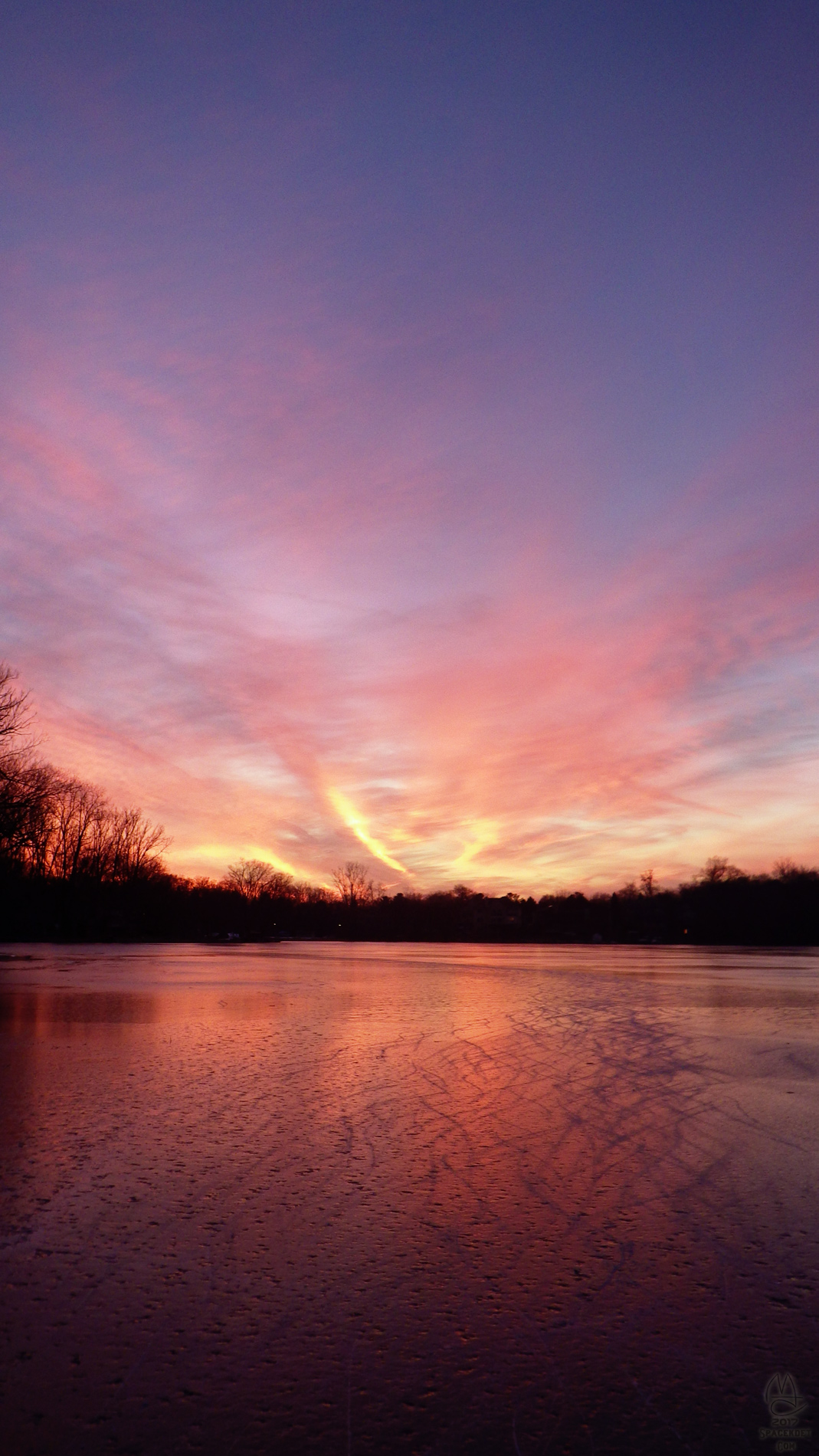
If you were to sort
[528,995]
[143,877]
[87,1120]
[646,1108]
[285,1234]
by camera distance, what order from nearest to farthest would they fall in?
1. [285,1234]
2. [87,1120]
3. [646,1108]
4. [528,995]
5. [143,877]

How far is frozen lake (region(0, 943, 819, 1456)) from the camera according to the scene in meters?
2.94

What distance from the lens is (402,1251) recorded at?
435 centimetres

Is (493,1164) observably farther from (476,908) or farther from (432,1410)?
(476,908)

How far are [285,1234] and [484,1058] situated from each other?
600 centimetres

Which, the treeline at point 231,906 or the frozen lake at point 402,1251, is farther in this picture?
the treeline at point 231,906

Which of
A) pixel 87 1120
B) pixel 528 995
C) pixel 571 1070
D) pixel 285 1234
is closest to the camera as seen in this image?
pixel 285 1234

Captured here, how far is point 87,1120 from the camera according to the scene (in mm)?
7020

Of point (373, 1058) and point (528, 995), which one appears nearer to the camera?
point (373, 1058)

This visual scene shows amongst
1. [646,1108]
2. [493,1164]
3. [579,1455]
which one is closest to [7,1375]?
[579,1455]

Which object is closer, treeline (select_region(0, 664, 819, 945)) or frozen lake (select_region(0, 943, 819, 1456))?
frozen lake (select_region(0, 943, 819, 1456))

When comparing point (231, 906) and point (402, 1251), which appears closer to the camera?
point (402, 1251)

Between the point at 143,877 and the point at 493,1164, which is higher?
the point at 143,877

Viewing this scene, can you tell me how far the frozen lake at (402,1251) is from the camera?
2.94 metres

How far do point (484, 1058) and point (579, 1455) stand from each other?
770cm
